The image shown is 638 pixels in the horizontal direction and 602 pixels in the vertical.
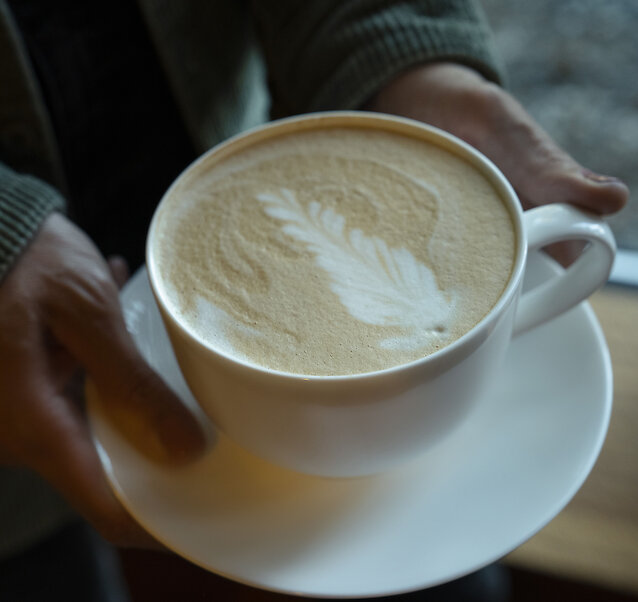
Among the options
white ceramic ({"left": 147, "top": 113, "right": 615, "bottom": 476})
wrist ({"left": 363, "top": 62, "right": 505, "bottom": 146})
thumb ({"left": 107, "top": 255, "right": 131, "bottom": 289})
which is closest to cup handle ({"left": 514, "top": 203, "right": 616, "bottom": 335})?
white ceramic ({"left": 147, "top": 113, "right": 615, "bottom": 476})

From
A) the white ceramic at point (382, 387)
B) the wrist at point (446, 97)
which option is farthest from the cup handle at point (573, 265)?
the wrist at point (446, 97)

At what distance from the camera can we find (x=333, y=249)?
0.47 m

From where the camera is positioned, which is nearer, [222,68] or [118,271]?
[118,271]

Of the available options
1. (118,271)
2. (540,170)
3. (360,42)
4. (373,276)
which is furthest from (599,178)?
(118,271)

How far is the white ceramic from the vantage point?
0.38m

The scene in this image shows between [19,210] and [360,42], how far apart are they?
364 mm

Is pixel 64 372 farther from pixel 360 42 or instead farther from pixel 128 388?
pixel 360 42

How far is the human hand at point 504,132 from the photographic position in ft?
1.65

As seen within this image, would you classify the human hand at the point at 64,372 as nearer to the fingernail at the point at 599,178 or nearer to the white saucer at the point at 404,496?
the white saucer at the point at 404,496

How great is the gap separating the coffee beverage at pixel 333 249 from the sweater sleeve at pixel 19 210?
17 cm

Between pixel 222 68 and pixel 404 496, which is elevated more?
pixel 222 68

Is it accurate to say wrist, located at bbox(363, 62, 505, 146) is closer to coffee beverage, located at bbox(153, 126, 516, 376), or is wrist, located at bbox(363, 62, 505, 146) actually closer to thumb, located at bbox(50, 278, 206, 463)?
coffee beverage, located at bbox(153, 126, 516, 376)

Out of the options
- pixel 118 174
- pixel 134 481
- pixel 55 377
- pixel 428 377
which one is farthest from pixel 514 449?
pixel 118 174

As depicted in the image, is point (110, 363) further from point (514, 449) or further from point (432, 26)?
point (432, 26)
